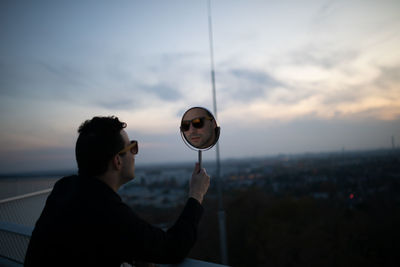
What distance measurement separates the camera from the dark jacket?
1111 mm

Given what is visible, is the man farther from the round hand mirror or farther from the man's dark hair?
the round hand mirror

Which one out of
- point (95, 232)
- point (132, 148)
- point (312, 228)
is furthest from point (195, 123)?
point (312, 228)

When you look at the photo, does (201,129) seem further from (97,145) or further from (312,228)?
(312,228)

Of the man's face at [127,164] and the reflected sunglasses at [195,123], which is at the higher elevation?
the reflected sunglasses at [195,123]

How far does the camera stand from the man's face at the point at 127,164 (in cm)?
153

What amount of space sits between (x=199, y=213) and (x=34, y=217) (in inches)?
263

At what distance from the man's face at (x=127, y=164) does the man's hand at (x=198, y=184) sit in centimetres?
42

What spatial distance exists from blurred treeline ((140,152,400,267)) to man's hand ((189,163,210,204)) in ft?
90.6

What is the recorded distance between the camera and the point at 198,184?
1.53 metres

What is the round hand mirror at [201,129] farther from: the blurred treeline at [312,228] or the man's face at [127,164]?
the blurred treeline at [312,228]

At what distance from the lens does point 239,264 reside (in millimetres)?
29047

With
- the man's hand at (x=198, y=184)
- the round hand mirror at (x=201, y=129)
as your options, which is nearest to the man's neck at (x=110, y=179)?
the man's hand at (x=198, y=184)

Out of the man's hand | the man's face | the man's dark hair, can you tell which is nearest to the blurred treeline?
the man's hand

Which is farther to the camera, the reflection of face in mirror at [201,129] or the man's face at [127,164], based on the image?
the reflection of face in mirror at [201,129]
